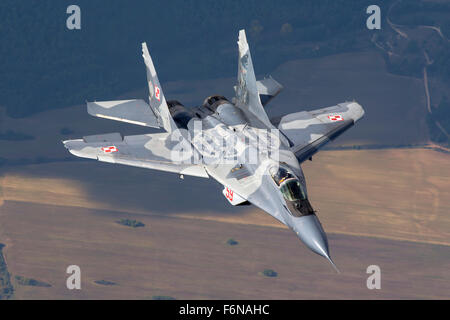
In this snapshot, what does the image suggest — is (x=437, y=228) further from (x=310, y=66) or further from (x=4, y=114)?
(x=4, y=114)

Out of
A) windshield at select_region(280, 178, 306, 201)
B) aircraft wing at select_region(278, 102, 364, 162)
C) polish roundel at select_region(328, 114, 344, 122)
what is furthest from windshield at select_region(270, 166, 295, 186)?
polish roundel at select_region(328, 114, 344, 122)

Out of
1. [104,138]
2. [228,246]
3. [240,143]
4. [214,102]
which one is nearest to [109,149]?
[104,138]

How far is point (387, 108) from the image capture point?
138 m

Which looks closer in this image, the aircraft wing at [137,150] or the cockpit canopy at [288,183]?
the cockpit canopy at [288,183]

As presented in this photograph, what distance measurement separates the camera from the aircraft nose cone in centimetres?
3931

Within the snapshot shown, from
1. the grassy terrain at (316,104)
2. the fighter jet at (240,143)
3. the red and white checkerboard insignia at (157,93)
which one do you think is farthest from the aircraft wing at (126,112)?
the grassy terrain at (316,104)

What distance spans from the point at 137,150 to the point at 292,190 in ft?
40.5

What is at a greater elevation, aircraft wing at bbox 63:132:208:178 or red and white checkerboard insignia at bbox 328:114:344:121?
red and white checkerboard insignia at bbox 328:114:344:121

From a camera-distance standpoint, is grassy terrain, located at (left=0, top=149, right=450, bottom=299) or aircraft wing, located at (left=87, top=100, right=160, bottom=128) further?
grassy terrain, located at (left=0, top=149, right=450, bottom=299)

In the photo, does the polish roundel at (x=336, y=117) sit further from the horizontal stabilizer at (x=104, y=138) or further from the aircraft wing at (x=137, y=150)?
the horizontal stabilizer at (x=104, y=138)

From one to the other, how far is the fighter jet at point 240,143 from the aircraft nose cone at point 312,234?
0.16 ft

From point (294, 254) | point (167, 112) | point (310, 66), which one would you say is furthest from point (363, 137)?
point (167, 112)

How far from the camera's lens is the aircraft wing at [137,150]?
1909 inches

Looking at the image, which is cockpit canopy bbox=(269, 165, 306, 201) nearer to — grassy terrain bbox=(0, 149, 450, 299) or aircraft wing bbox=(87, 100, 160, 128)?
aircraft wing bbox=(87, 100, 160, 128)
